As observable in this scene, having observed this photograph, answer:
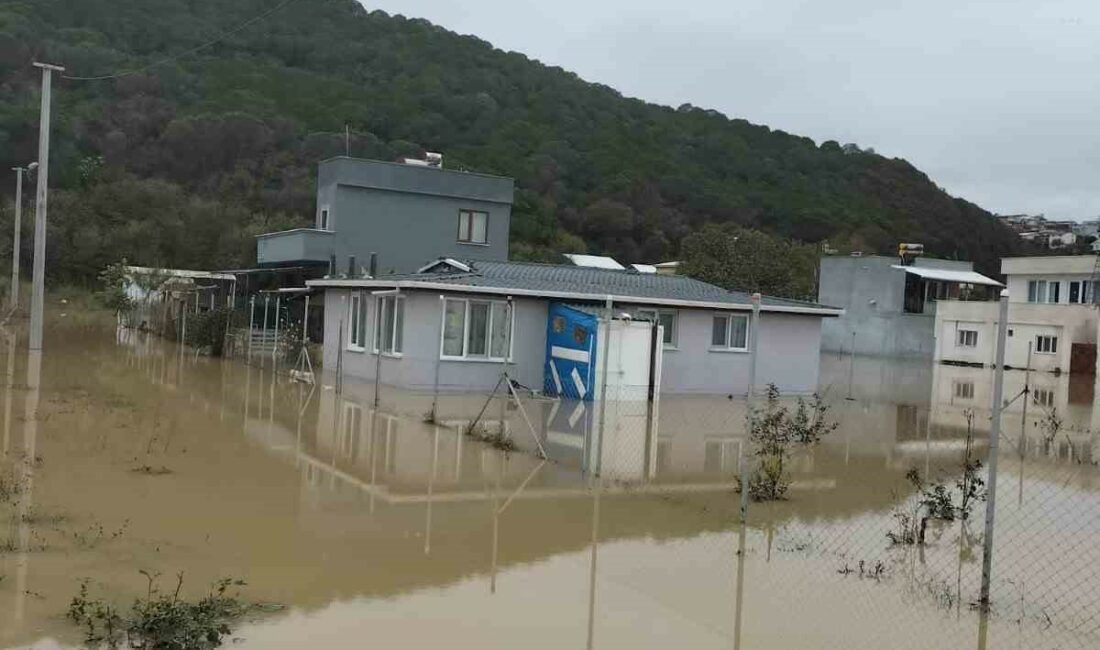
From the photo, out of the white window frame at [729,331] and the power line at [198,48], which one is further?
the power line at [198,48]

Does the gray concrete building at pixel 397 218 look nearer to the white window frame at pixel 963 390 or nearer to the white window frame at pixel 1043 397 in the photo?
the white window frame at pixel 963 390

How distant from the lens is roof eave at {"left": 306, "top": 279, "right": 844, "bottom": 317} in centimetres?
2167

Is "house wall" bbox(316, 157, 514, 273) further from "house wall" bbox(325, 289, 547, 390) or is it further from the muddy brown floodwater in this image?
the muddy brown floodwater

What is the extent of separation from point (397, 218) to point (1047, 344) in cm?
3024

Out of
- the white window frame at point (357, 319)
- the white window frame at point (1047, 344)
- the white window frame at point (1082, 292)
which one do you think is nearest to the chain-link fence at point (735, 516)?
the white window frame at point (357, 319)

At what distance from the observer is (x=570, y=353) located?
22391mm

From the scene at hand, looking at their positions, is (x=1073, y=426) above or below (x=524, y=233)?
below

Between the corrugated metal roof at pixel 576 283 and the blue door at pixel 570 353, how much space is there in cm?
67

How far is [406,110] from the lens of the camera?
70.6m

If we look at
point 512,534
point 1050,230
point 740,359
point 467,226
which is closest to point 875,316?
point 467,226

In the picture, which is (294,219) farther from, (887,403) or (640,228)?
(887,403)

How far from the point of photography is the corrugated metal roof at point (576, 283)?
2259 centimetres

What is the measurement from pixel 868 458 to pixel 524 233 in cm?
5506

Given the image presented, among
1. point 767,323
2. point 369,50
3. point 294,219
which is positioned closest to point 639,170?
point 369,50
